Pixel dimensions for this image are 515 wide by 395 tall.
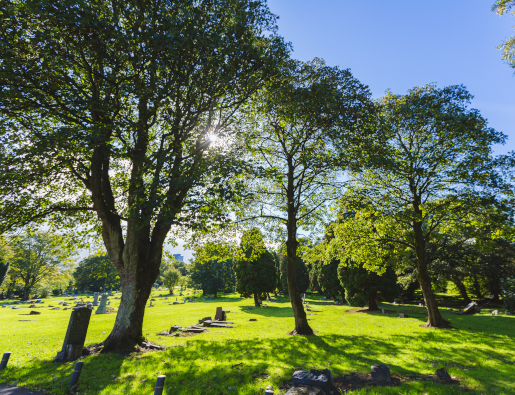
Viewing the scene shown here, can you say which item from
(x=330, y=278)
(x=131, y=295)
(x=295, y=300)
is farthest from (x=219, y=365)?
(x=330, y=278)

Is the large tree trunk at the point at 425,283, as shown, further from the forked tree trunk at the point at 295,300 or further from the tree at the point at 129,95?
the tree at the point at 129,95

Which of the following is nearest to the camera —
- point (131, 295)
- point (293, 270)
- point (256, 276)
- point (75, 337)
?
point (75, 337)

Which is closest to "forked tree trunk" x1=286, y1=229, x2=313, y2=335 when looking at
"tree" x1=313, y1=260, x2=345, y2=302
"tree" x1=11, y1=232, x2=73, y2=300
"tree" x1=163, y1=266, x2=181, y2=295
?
"tree" x1=313, y1=260, x2=345, y2=302

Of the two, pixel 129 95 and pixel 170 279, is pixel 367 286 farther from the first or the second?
pixel 170 279

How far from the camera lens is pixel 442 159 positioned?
48.8 feet

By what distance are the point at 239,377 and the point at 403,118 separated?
54.4 ft

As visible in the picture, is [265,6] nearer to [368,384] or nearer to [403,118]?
[403,118]

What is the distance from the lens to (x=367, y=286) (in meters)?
27.4

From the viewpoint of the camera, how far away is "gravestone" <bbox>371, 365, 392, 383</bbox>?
6.24m

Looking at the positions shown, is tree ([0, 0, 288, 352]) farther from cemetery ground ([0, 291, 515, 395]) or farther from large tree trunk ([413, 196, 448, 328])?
large tree trunk ([413, 196, 448, 328])

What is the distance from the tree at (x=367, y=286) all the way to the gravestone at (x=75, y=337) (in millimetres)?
23653

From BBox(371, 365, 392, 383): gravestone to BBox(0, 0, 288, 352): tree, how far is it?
6.24 metres

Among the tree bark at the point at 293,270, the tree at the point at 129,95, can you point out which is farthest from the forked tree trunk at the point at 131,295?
the tree bark at the point at 293,270

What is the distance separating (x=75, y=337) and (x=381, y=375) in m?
9.78
